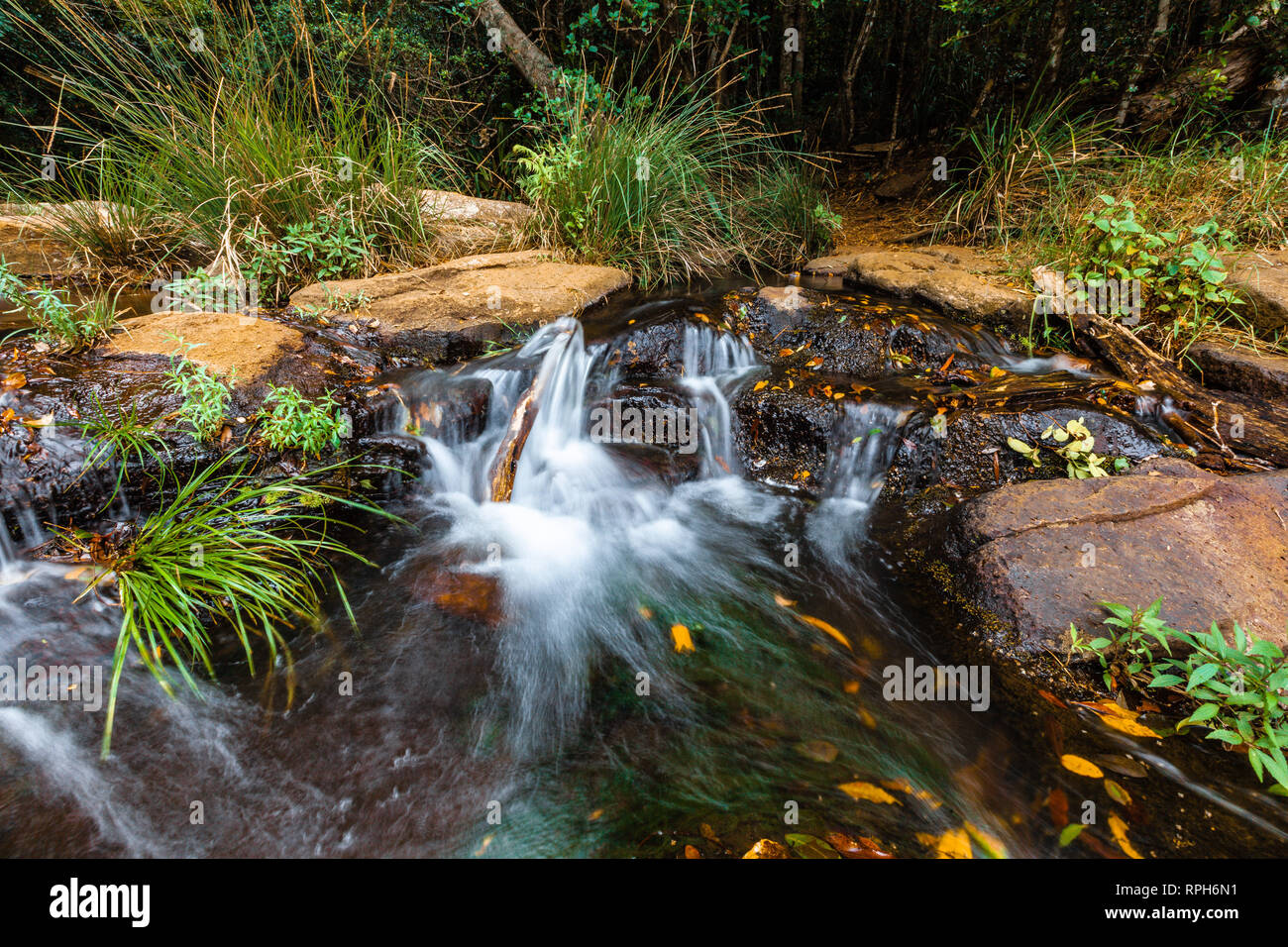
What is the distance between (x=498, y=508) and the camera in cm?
340

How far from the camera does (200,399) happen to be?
292cm

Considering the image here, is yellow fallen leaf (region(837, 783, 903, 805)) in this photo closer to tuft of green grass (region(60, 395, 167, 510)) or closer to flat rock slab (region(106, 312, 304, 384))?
tuft of green grass (region(60, 395, 167, 510))

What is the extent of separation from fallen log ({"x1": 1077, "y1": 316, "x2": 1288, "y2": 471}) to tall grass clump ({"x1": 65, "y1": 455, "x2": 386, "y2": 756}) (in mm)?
4348

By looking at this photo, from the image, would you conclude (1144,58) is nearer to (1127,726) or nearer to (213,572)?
(1127,726)

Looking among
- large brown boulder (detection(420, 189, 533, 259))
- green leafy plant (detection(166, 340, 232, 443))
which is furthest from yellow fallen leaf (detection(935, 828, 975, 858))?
large brown boulder (detection(420, 189, 533, 259))

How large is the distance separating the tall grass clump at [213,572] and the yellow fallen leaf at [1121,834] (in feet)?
8.95

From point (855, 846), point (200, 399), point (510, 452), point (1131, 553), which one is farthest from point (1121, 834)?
point (200, 399)

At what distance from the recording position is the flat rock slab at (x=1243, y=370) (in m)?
3.43

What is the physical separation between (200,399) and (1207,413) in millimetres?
5365

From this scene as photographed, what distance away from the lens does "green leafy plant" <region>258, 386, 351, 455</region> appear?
2.90m

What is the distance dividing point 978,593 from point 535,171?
5.08m

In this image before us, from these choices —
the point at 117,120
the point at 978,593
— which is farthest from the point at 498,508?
the point at 117,120

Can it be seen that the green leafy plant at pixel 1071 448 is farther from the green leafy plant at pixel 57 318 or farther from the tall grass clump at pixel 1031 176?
the green leafy plant at pixel 57 318
